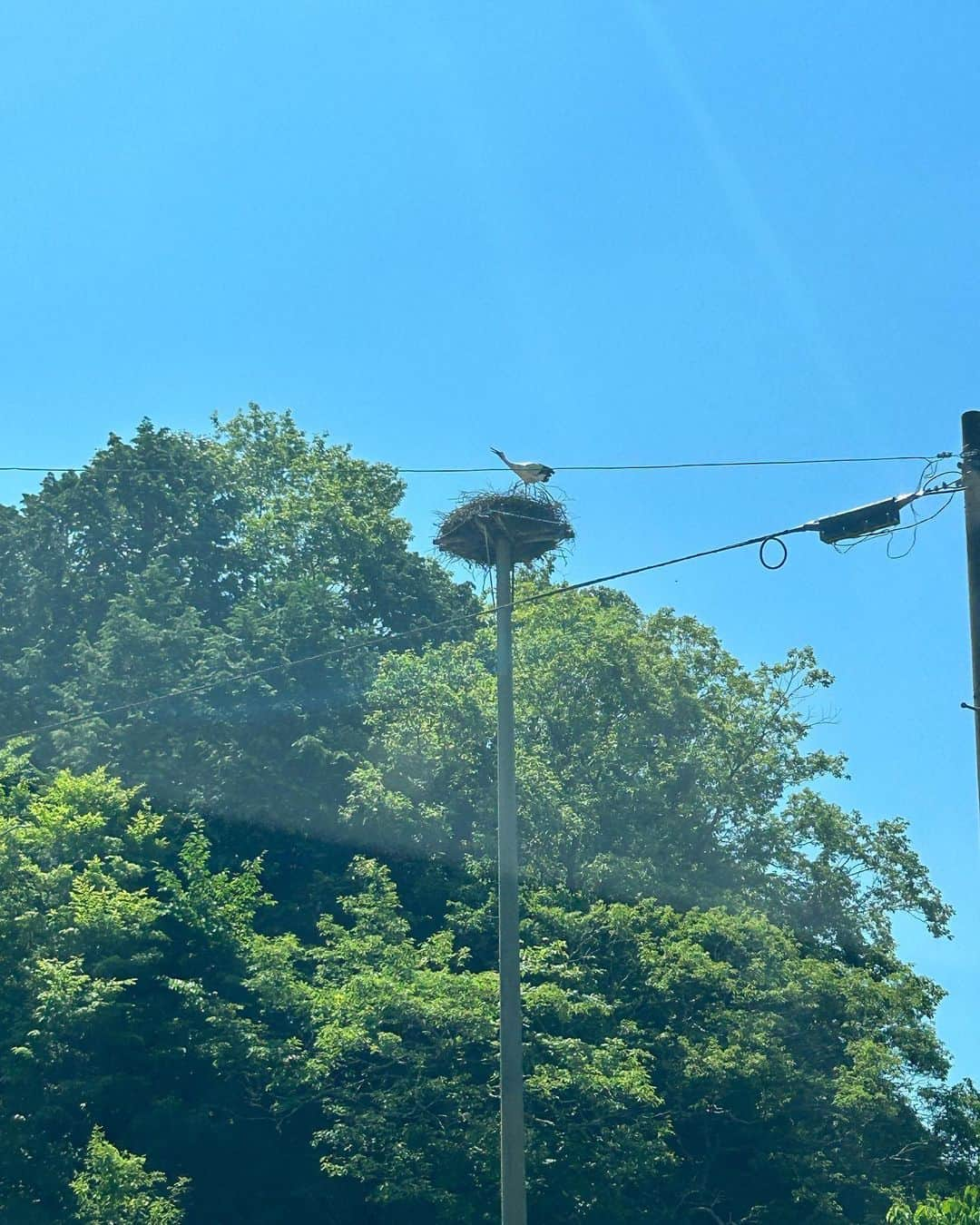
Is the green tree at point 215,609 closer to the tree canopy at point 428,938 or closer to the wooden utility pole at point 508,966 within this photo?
the tree canopy at point 428,938

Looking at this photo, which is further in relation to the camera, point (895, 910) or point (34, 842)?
point (895, 910)

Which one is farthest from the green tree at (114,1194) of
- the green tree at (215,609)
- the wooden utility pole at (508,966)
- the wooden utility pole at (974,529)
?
the wooden utility pole at (974,529)

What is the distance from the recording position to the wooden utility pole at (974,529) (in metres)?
10.2

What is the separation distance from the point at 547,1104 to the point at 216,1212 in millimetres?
5605

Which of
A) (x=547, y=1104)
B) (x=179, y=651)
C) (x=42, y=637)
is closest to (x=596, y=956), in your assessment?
(x=547, y=1104)

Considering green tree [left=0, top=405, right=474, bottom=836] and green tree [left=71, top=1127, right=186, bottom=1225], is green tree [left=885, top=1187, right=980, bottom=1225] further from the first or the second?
green tree [left=0, top=405, right=474, bottom=836]

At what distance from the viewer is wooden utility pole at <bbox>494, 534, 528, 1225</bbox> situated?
16016mm

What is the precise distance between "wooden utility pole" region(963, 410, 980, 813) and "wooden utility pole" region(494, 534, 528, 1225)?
7621mm

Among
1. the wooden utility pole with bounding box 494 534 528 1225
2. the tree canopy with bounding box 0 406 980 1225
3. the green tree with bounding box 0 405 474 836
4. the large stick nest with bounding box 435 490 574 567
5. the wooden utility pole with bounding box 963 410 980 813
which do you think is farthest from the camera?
the green tree with bounding box 0 405 474 836

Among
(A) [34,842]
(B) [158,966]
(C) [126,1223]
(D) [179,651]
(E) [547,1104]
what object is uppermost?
(D) [179,651]

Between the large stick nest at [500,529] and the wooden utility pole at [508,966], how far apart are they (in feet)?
4.15

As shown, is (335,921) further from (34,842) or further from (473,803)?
(34,842)

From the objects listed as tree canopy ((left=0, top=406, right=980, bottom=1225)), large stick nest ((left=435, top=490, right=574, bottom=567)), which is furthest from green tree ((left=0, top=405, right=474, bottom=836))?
large stick nest ((left=435, top=490, right=574, bottom=567))

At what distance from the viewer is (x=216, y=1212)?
24.1 meters
